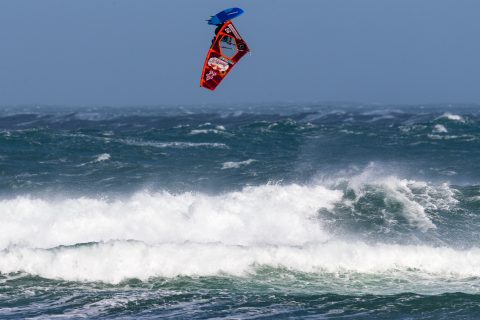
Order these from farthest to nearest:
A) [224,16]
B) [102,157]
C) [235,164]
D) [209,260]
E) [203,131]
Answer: [203,131], [102,157], [235,164], [209,260], [224,16]

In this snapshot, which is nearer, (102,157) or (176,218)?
(176,218)

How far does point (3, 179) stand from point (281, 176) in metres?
11.4

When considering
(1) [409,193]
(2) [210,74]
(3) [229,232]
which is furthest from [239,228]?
(1) [409,193]

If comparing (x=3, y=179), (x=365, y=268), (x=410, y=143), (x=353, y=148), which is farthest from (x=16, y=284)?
(x=410, y=143)

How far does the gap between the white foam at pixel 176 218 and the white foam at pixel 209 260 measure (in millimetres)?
2623

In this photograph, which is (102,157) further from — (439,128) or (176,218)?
(439,128)

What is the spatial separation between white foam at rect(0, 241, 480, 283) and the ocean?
5 centimetres

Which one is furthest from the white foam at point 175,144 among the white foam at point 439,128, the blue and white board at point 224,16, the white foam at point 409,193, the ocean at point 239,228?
the blue and white board at point 224,16

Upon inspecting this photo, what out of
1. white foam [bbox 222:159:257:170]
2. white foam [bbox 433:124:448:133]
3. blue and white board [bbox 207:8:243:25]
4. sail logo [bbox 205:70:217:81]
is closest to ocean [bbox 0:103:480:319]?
white foam [bbox 222:159:257:170]

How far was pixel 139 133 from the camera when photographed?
49156 mm

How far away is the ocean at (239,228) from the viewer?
55.1ft

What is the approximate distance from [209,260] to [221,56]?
5326 mm

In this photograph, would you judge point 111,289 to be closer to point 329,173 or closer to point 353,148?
point 329,173

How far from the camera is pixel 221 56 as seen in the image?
1980 centimetres
